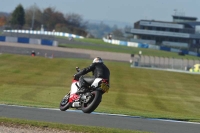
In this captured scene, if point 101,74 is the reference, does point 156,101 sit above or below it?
below

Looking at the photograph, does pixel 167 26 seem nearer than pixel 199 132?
No

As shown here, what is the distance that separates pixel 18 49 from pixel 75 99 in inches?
2159

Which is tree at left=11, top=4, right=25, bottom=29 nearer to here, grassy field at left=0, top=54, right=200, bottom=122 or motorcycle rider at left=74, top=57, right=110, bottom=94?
grassy field at left=0, top=54, right=200, bottom=122

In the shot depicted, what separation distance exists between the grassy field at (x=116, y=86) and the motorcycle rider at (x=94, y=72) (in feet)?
25.5

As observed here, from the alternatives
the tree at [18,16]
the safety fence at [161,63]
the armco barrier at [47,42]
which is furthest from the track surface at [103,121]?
the tree at [18,16]

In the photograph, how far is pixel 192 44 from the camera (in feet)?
439

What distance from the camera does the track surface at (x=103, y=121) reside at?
12.1m

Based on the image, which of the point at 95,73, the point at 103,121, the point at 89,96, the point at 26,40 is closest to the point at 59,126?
the point at 103,121

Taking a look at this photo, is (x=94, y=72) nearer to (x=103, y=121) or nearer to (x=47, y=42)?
(x=103, y=121)

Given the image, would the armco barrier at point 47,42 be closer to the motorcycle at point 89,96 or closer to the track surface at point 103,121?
the motorcycle at point 89,96

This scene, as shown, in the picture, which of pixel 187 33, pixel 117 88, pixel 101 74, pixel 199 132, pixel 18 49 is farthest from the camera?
pixel 187 33

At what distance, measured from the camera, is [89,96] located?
14164mm

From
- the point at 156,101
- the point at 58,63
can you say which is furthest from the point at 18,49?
the point at 156,101

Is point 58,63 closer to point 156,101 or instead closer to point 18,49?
point 18,49
